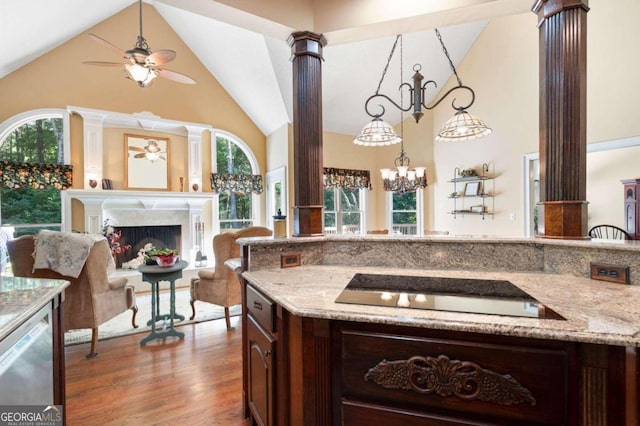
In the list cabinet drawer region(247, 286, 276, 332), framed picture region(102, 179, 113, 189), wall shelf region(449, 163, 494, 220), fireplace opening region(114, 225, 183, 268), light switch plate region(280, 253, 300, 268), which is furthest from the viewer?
fireplace opening region(114, 225, 183, 268)

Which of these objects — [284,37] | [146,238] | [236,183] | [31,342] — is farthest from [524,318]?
[146,238]

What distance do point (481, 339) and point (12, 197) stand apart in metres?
6.44

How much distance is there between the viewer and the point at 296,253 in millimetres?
1844

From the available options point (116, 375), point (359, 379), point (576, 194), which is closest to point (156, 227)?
point (116, 375)

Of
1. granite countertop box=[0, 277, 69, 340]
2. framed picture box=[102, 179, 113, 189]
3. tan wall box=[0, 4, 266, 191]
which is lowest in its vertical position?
granite countertop box=[0, 277, 69, 340]

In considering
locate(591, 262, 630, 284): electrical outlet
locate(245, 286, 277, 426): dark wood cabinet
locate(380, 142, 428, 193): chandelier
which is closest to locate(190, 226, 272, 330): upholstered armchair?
locate(245, 286, 277, 426): dark wood cabinet

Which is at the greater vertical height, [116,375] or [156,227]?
[156,227]

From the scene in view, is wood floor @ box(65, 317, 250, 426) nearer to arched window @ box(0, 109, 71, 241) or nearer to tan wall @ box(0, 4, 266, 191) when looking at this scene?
arched window @ box(0, 109, 71, 241)

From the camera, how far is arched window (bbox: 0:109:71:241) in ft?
14.7

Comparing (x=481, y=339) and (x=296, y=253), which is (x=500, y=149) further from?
(x=481, y=339)

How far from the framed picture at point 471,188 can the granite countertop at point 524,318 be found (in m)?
4.05

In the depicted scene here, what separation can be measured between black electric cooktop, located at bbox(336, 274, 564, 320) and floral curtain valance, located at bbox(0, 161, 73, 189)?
A: 5381 millimetres

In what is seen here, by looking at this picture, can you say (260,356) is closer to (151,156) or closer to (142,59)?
(142,59)

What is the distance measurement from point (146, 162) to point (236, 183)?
165cm
